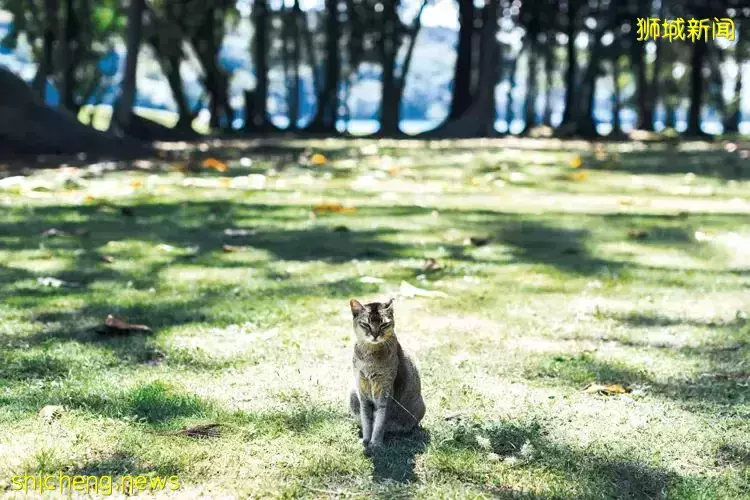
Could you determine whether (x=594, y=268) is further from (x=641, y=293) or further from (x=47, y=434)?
(x=47, y=434)

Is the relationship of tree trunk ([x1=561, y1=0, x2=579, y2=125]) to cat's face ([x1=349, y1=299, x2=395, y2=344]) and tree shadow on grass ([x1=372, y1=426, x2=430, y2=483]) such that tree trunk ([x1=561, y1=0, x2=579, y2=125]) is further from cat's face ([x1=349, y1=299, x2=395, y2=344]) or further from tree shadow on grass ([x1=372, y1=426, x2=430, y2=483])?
cat's face ([x1=349, y1=299, x2=395, y2=344])

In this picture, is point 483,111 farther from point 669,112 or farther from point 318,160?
point 669,112

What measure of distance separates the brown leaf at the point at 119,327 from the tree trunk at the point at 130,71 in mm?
16314

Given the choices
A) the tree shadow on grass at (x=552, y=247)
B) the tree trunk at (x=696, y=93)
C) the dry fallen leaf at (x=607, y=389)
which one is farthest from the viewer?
the tree trunk at (x=696, y=93)

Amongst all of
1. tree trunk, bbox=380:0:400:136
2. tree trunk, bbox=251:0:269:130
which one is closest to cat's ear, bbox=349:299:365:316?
tree trunk, bbox=380:0:400:136

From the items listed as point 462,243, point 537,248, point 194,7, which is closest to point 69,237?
point 462,243

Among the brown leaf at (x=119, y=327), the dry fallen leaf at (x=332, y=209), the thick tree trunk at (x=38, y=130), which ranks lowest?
the brown leaf at (x=119, y=327)

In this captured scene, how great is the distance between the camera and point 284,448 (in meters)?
4.10

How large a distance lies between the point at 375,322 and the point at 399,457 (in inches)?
22.7

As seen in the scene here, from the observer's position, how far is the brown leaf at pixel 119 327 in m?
5.74

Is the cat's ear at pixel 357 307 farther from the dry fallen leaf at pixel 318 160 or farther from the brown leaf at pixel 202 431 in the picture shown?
the dry fallen leaf at pixel 318 160

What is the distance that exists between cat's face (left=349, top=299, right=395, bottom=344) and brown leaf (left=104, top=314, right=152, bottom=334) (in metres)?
2.25

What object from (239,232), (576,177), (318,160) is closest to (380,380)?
(239,232)

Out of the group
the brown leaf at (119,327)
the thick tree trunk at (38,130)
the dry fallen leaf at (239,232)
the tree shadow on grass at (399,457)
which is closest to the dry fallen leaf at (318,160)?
the thick tree trunk at (38,130)
